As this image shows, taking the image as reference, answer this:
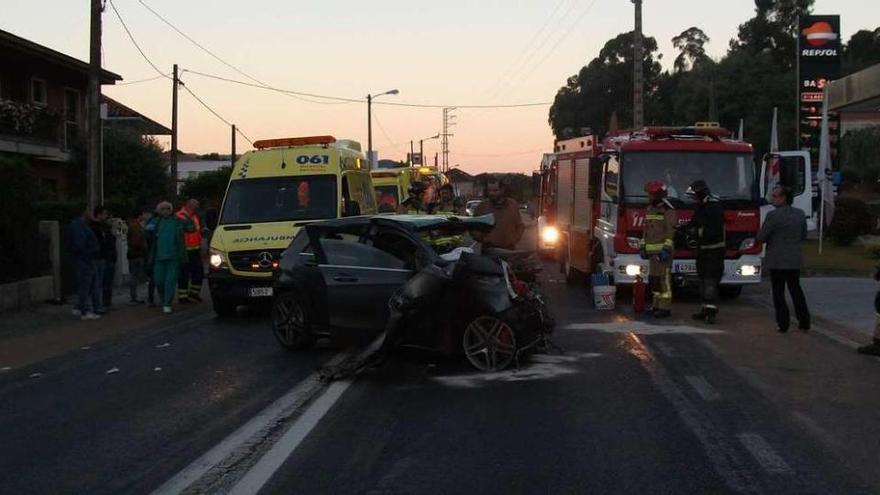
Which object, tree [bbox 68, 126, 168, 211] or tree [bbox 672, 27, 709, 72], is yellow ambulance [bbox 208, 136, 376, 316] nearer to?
tree [bbox 68, 126, 168, 211]

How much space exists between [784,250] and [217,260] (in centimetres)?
788

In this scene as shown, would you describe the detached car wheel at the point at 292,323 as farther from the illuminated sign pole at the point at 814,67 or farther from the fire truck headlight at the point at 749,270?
the illuminated sign pole at the point at 814,67

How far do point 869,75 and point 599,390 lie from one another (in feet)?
41.8

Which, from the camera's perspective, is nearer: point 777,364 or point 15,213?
point 777,364

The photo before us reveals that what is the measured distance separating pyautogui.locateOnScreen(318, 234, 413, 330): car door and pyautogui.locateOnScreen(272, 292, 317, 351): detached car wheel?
0.61 meters

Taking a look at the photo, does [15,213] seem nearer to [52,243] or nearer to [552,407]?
[52,243]

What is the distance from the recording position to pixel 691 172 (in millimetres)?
14633

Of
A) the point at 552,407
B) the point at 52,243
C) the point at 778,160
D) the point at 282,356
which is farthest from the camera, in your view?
the point at 52,243

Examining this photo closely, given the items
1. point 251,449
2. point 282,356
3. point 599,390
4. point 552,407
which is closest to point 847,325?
point 599,390

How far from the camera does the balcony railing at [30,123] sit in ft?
89.1

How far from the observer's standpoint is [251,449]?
20.9ft

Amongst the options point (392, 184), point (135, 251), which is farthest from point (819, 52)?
point (135, 251)

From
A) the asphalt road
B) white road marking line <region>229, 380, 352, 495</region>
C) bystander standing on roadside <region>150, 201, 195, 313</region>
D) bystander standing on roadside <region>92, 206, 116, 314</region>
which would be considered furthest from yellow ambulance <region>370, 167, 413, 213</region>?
white road marking line <region>229, 380, 352, 495</region>

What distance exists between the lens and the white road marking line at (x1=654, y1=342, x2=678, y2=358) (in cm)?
1000
